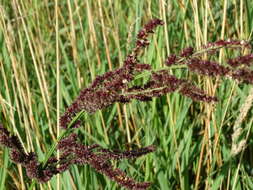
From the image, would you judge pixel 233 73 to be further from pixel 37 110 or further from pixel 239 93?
pixel 37 110

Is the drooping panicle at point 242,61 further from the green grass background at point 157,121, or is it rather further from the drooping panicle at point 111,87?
the green grass background at point 157,121

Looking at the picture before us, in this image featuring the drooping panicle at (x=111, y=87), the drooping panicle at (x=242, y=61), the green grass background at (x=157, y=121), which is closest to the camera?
the drooping panicle at (x=242, y=61)

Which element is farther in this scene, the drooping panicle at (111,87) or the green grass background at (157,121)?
the green grass background at (157,121)

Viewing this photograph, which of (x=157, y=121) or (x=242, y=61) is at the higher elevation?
(x=242, y=61)

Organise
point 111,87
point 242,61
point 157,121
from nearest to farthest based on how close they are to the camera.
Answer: point 242,61 → point 111,87 → point 157,121

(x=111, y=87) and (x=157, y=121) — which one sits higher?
(x=111, y=87)

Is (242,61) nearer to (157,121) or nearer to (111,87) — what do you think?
(111,87)

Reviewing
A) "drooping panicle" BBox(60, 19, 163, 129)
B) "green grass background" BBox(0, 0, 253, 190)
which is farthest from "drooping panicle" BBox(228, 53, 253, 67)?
"green grass background" BBox(0, 0, 253, 190)

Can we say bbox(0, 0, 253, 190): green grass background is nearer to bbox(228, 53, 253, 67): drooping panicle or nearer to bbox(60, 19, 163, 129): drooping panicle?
bbox(60, 19, 163, 129): drooping panicle

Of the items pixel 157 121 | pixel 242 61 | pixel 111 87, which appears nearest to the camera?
pixel 242 61

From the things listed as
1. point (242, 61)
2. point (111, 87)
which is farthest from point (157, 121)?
point (242, 61)

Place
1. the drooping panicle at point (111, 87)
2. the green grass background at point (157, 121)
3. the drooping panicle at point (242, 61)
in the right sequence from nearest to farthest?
the drooping panicle at point (242, 61) → the drooping panicle at point (111, 87) → the green grass background at point (157, 121)

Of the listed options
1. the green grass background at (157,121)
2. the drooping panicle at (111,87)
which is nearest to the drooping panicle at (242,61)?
the drooping panicle at (111,87)

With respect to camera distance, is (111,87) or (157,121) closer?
(111,87)
